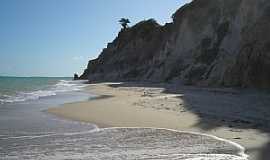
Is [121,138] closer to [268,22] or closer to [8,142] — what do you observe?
[8,142]

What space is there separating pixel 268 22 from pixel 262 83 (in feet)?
16.7

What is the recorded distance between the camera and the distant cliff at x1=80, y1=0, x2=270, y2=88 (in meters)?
25.2

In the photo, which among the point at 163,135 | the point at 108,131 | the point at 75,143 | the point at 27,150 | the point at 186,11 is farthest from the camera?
the point at 186,11

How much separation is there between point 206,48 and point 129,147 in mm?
33021

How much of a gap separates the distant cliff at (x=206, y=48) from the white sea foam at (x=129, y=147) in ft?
49.9

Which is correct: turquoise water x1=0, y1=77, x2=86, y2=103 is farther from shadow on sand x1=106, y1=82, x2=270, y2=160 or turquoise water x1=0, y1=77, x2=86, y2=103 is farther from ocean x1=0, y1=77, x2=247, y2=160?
ocean x1=0, y1=77, x2=247, y2=160

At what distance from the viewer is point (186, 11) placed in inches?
2002

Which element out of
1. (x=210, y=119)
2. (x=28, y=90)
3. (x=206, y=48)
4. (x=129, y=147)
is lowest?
(x=129, y=147)

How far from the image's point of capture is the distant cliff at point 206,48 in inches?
992

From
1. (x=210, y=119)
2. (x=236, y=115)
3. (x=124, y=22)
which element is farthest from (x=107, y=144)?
(x=124, y=22)

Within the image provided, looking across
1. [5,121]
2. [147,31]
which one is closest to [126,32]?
[147,31]

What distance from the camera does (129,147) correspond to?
813cm

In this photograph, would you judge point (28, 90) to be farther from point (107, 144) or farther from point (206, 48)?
point (107, 144)

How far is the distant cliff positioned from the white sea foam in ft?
49.9
